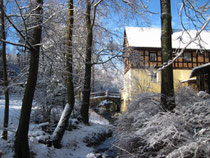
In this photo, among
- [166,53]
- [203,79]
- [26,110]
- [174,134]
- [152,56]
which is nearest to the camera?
[174,134]

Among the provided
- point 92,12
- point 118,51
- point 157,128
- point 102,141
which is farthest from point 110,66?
point 157,128

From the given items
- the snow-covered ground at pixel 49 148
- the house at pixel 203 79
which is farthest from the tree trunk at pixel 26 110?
the house at pixel 203 79

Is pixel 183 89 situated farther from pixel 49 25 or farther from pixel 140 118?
pixel 49 25

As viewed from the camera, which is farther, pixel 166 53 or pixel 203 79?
pixel 203 79

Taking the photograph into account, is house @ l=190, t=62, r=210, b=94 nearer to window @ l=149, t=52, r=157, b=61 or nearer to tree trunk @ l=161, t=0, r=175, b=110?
tree trunk @ l=161, t=0, r=175, b=110

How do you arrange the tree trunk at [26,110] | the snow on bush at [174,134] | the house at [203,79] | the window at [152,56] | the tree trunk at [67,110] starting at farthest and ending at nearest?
the window at [152,56] < the house at [203,79] < the tree trunk at [67,110] < the tree trunk at [26,110] < the snow on bush at [174,134]

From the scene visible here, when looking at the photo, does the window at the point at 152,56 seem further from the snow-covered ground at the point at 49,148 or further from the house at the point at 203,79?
the snow-covered ground at the point at 49,148

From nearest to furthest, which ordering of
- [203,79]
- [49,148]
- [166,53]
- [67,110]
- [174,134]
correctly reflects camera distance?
[174,134] → [166,53] → [49,148] → [67,110] → [203,79]

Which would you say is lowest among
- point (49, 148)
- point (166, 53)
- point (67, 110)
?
point (49, 148)

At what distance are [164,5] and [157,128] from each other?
124 inches

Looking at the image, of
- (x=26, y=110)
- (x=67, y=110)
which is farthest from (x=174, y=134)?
(x=67, y=110)

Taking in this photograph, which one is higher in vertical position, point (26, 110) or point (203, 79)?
point (203, 79)

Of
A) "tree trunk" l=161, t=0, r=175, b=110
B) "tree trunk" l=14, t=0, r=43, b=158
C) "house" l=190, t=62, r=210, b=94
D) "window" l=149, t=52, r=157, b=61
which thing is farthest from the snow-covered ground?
"window" l=149, t=52, r=157, b=61

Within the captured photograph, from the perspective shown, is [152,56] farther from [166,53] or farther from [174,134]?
[174,134]
